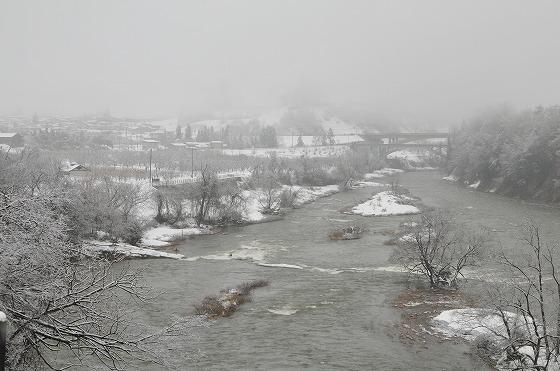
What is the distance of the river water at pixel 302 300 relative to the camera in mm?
23484

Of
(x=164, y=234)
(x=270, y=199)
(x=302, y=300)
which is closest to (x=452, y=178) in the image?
(x=270, y=199)

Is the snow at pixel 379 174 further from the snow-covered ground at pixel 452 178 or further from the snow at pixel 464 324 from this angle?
the snow at pixel 464 324

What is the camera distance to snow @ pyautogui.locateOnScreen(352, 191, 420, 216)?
7391 cm

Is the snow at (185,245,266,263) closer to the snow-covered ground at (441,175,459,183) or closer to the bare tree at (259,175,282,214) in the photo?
the bare tree at (259,175,282,214)

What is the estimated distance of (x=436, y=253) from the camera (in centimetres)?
3778

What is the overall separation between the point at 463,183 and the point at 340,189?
2973cm

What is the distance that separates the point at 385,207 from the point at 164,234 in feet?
112

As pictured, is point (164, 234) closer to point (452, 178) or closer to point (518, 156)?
point (518, 156)

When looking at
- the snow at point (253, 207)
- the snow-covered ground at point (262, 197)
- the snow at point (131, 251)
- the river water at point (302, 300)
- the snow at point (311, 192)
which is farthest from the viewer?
the snow at point (311, 192)

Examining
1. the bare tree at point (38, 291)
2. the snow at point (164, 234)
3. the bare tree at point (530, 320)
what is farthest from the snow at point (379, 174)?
the bare tree at point (38, 291)

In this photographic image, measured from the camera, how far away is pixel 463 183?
121 metres

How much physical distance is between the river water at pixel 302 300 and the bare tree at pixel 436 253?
1874 millimetres

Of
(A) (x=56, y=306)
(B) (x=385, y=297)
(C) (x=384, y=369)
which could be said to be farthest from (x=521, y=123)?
(A) (x=56, y=306)

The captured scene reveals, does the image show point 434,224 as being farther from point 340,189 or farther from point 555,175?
point 340,189
